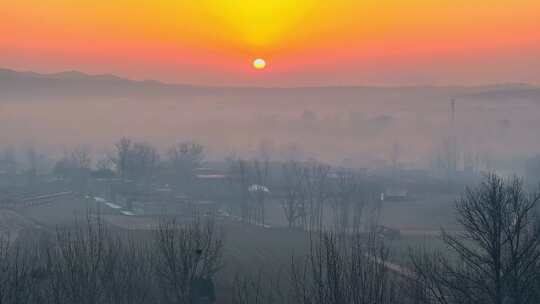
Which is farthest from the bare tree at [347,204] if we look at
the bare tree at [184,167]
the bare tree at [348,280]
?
the bare tree at [348,280]

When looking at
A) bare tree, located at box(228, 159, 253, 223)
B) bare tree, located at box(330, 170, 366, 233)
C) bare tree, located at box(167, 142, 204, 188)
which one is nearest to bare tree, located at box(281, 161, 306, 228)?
bare tree, located at box(330, 170, 366, 233)

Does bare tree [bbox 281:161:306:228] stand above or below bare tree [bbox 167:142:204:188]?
below

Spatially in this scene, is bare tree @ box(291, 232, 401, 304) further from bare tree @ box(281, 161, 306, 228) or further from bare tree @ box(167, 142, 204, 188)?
bare tree @ box(167, 142, 204, 188)

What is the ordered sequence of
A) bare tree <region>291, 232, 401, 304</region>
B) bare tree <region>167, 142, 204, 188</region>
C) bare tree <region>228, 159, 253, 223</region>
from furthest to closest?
bare tree <region>167, 142, 204, 188</region> < bare tree <region>228, 159, 253, 223</region> < bare tree <region>291, 232, 401, 304</region>

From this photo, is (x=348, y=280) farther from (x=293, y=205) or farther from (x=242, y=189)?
(x=242, y=189)

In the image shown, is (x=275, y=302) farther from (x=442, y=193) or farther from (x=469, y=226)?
(x=442, y=193)

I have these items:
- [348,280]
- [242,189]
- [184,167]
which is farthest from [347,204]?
[348,280]

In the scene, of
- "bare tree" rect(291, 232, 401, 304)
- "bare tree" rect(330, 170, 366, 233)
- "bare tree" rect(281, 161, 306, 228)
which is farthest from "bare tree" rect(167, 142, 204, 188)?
"bare tree" rect(291, 232, 401, 304)

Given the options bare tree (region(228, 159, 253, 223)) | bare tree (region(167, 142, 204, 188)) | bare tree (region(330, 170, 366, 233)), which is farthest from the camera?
bare tree (region(167, 142, 204, 188))

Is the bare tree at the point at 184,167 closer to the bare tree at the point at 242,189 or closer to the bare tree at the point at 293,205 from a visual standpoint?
the bare tree at the point at 242,189

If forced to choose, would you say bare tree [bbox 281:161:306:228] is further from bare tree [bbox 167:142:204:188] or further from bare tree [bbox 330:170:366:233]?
bare tree [bbox 167:142:204:188]

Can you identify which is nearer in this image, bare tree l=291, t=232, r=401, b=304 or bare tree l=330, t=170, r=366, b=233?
bare tree l=291, t=232, r=401, b=304

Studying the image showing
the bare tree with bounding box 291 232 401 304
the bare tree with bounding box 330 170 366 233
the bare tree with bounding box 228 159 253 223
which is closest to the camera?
the bare tree with bounding box 291 232 401 304

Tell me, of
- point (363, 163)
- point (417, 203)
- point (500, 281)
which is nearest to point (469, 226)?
point (500, 281)
